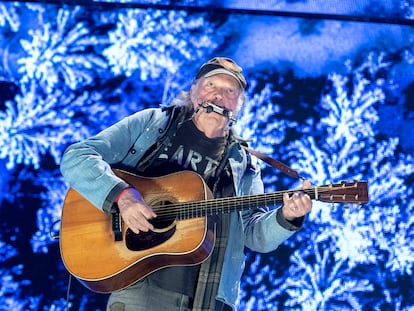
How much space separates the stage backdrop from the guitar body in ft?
2.56

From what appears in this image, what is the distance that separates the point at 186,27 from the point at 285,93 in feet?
2.28

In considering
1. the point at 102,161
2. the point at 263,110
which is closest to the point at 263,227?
the point at 102,161

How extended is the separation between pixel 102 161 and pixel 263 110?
4.17 feet

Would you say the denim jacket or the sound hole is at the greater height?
the denim jacket

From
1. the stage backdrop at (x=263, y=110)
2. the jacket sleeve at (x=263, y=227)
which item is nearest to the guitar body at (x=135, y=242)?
the jacket sleeve at (x=263, y=227)

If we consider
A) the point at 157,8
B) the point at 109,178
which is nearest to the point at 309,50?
the point at 157,8

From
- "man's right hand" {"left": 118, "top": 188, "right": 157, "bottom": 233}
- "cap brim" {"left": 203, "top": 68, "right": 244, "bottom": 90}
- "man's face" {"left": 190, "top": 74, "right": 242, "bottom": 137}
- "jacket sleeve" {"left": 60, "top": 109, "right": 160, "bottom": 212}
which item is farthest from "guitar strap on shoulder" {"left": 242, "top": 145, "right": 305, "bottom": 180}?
"man's right hand" {"left": 118, "top": 188, "right": 157, "bottom": 233}

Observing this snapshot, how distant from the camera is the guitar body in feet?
5.92

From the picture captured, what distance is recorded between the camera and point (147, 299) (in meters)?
1.82

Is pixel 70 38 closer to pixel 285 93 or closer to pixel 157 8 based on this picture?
pixel 157 8

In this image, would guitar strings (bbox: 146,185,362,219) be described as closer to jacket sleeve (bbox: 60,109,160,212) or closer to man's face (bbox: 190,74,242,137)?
jacket sleeve (bbox: 60,109,160,212)

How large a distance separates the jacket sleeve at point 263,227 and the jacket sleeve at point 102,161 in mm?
542

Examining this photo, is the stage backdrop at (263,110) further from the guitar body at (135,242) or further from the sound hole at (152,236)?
the sound hole at (152,236)

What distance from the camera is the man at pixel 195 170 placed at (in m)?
1.83
